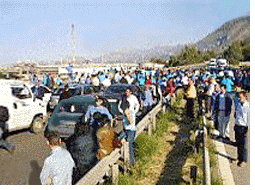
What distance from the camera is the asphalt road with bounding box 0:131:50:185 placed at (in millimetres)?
5566

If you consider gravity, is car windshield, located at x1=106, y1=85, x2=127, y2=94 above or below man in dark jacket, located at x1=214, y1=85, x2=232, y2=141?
above

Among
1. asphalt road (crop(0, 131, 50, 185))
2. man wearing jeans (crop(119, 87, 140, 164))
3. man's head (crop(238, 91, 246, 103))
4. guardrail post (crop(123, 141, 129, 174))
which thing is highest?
man's head (crop(238, 91, 246, 103))

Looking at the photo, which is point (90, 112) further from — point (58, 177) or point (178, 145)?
point (178, 145)

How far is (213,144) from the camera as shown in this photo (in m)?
7.49

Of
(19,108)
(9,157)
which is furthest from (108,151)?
(19,108)

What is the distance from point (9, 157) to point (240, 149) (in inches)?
153

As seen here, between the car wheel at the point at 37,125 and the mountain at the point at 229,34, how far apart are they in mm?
4050

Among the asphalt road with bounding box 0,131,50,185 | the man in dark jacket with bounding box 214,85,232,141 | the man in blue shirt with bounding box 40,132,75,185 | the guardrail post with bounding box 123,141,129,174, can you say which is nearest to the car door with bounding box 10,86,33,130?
the asphalt road with bounding box 0,131,50,185

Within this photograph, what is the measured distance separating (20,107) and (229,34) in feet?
15.0

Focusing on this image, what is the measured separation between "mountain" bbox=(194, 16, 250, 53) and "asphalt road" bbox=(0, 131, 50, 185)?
11.9 feet

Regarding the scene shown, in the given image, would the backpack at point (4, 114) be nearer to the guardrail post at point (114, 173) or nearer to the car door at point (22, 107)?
the car door at point (22, 107)

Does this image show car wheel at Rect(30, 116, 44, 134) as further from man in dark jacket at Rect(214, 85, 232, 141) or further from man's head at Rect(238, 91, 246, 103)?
man's head at Rect(238, 91, 246, 103)

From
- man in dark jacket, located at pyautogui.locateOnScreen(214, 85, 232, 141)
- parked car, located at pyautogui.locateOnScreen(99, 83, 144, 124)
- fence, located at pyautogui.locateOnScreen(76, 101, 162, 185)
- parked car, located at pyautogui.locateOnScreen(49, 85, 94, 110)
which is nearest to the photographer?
fence, located at pyautogui.locateOnScreen(76, 101, 162, 185)

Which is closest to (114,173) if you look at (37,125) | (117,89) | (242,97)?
(242,97)
